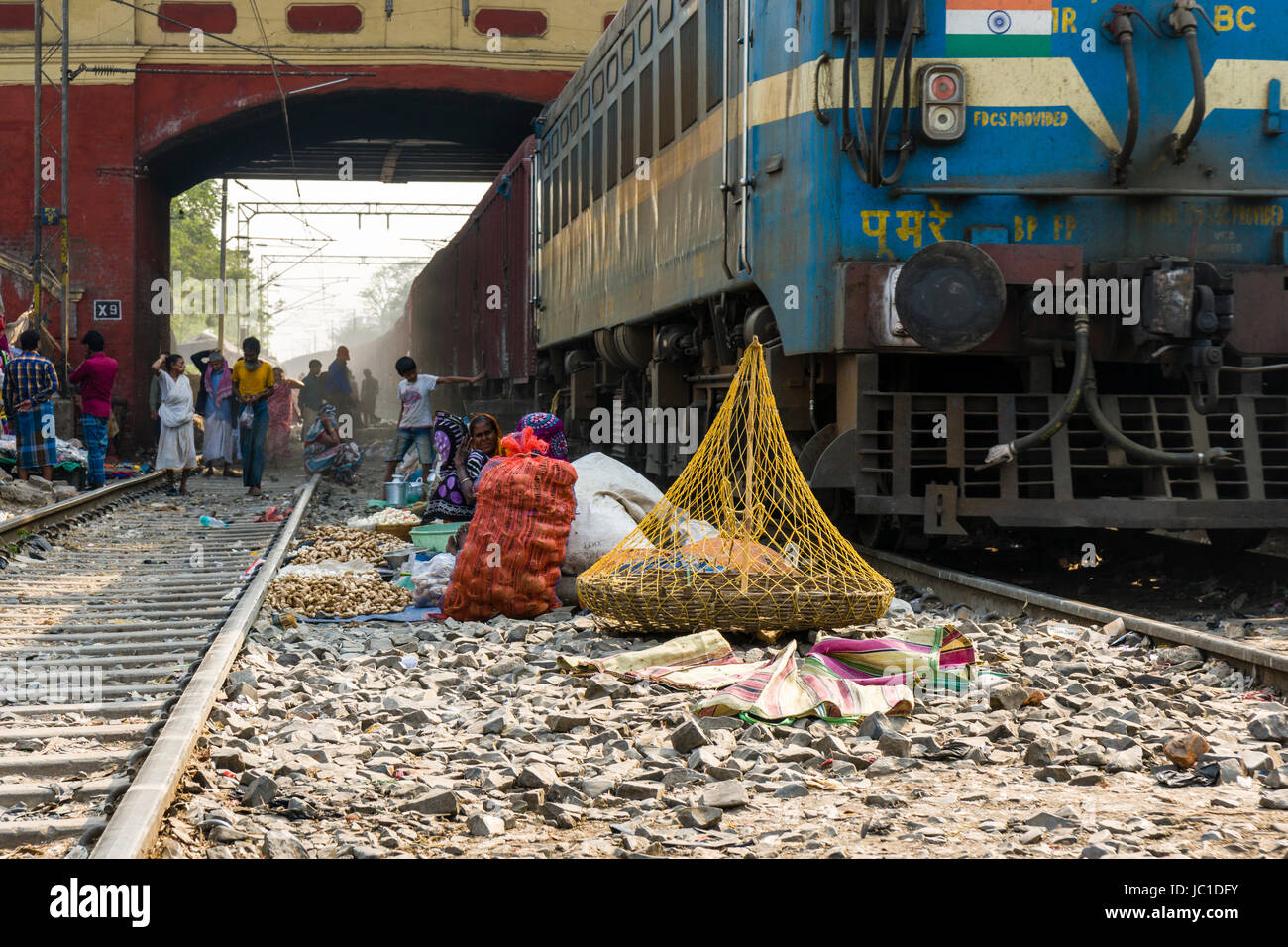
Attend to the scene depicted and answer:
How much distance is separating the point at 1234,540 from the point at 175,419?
10648 millimetres

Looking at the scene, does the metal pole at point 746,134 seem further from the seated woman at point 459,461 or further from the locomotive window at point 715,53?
the seated woman at point 459,461

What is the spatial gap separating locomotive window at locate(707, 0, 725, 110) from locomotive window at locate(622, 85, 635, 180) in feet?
7.12

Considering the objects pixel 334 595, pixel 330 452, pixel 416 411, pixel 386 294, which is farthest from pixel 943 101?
pixel 386 294

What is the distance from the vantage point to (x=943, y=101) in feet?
22.3

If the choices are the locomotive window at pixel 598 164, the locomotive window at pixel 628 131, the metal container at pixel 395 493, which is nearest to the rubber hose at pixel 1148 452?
the locomotive window at pixel 628 131

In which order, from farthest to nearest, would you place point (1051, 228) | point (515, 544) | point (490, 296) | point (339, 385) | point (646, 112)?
point (339, 385) < point (490, 296) < point (646, 112) < point (1051, 228) < point (515, 544)

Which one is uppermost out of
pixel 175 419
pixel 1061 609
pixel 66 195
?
pixel 66 195

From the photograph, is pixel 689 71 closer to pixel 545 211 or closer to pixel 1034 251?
pixel 1034 251

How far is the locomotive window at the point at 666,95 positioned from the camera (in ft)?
30.0

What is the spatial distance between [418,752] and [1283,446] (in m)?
4.66

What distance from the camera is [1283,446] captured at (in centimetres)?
681

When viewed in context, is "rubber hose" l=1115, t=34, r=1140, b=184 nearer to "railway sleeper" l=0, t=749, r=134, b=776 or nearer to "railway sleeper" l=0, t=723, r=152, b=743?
"railway sleeper" l=0, t=723, r=152, b=743

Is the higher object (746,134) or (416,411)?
(746,134)

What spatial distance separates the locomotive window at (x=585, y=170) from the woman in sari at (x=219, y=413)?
5.14 m
